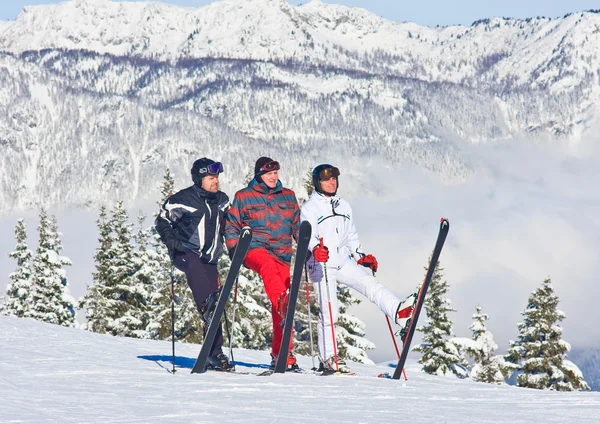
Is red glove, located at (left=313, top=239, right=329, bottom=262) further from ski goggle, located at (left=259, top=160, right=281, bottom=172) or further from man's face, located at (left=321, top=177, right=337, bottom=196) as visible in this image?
ski goggle, located at (left=259, top=160, right=281, bottom=172)

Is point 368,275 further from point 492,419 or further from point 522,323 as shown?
point 522,323

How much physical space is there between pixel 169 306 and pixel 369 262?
2047 cm

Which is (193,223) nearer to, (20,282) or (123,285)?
(20,282)

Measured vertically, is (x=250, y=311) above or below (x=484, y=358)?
above

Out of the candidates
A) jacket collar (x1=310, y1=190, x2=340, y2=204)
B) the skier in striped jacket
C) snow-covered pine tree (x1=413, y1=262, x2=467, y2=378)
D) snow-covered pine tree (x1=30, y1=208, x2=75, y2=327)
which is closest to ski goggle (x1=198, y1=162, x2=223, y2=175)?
the skier in striped jacket

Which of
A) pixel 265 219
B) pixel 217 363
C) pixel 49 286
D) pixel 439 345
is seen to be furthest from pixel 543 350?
pixel 265 219

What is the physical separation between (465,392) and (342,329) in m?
17.0

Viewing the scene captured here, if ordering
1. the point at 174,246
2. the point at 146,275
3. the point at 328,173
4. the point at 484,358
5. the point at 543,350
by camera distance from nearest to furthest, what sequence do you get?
A: the point at 174,246
the point at 328,173
the point at 543,350
the point at 146,275
the point at 484,358

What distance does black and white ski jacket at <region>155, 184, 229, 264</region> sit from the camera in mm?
9141

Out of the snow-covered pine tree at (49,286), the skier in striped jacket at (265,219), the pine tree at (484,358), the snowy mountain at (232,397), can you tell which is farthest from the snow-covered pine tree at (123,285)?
the skier in striped jacket at (265,219)

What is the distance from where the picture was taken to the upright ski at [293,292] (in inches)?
343

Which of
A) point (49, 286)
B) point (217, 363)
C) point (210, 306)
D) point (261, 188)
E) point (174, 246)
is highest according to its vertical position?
point (49, 286)

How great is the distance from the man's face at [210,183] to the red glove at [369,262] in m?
1.64

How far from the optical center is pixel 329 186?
9414 millimetres
